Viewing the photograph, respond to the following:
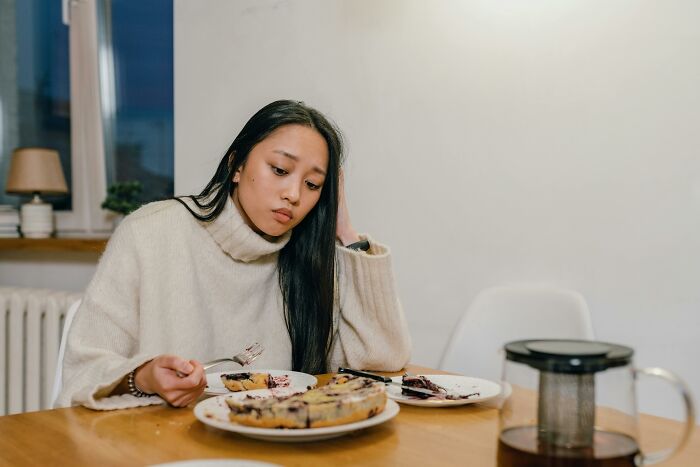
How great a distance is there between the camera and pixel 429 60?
6.63 feet

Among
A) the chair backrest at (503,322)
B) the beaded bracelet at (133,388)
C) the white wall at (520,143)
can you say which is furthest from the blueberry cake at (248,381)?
the white wall at (520,143)

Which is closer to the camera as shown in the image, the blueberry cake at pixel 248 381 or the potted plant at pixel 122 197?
the blueberry cake at pixel 248 381

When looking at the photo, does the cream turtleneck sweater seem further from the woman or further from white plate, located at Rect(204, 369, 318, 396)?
white plate, located at Rect(204, 369, 318, 396)

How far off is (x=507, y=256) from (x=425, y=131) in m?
0.45

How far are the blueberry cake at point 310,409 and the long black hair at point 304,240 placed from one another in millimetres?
623

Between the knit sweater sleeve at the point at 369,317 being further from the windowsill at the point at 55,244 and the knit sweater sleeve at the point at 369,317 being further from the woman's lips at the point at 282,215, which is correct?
the windowsill at the point at 55,244

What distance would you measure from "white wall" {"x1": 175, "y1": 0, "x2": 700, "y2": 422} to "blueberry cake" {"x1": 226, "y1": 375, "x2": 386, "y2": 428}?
1073mm

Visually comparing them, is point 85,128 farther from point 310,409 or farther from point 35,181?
point 310,409

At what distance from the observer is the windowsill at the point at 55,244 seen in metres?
2.72

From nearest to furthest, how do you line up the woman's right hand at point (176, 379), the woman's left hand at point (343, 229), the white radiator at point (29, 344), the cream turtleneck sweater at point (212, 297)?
the woman's right hand at point (176, 379)
the cream turtleneck sweater at point (212, 297)
the woman's left hand at point (343, 229)
the white radiator at point (29, 344)

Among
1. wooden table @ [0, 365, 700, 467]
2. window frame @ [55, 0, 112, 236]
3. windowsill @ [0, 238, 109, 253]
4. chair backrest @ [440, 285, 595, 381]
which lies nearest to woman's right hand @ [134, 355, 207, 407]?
wooden table @ [0, 365, 700, 467]

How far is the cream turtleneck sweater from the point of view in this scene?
1283 millimetres

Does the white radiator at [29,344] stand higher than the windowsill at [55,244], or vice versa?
the windowsill at [55,244]

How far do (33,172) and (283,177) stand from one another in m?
1.87
